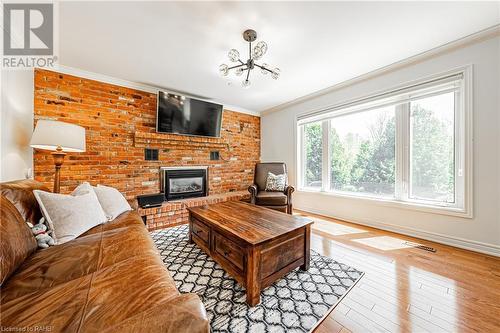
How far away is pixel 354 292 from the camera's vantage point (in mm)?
1472

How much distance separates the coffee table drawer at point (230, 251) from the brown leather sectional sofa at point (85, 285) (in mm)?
561

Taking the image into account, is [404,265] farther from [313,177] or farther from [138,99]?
[138,99]

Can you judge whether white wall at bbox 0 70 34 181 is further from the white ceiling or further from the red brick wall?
the white ceiling

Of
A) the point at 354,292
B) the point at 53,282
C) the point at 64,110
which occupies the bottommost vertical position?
the point at 354,292

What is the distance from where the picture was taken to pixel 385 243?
2.33 m

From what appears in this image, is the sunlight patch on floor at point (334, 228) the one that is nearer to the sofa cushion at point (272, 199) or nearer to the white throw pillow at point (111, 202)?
the sofa cushion at point (272, 199)

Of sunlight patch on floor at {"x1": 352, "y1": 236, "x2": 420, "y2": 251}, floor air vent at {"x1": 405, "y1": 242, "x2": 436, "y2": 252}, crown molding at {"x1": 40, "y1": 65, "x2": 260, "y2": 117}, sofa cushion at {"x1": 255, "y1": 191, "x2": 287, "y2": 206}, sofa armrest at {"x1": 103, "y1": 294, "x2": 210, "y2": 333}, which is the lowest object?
sunlight patch on floor at {"x1": 352, "y1": 236, "x2": 420, "y2": 251}

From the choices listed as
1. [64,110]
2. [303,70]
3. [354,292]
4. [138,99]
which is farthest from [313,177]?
[64,110]

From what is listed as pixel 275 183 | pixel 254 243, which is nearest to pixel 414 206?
pixel 275 183

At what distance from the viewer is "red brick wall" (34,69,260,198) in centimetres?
250

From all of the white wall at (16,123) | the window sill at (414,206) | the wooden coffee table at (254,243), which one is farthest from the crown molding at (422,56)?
the white wall at (16,123)

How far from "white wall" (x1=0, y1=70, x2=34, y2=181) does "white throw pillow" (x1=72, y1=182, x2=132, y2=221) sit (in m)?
0.68

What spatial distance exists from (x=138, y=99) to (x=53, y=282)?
2.98m

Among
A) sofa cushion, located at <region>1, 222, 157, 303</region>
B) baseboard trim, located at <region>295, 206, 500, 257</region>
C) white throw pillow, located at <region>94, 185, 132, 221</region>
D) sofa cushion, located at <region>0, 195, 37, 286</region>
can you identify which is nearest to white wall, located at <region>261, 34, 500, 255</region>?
baseboard trim, located at <region>295, 206, 500, 257</region>
